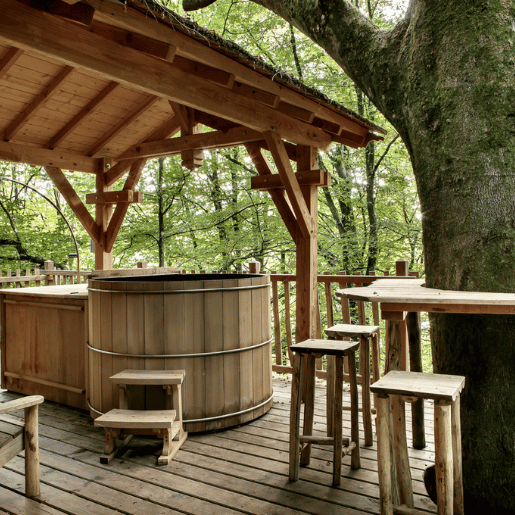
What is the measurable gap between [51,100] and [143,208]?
736cm

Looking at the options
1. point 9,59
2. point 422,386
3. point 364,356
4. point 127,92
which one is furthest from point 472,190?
point 127,92

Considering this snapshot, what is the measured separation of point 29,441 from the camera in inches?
108

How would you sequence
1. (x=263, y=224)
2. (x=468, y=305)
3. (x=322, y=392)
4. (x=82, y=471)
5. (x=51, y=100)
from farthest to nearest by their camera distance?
(x=263, y=224)
(x=51, y=100)
(x=322, y=392)
(x=82, y=471)
(x=468, y=305)

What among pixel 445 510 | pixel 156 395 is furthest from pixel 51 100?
pixel 445 510

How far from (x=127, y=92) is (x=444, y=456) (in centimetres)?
537

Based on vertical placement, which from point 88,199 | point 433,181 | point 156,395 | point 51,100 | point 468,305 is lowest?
point 156,395

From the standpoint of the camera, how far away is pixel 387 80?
289 cm

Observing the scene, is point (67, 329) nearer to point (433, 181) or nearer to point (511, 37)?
point (433, 181)

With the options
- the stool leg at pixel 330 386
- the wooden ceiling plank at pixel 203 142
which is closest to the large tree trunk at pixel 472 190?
the stool leg at pixel 330 386

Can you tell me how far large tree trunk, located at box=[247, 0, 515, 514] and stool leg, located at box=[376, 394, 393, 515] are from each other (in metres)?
0.52

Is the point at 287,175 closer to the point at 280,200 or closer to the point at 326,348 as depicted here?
the point at 280,200

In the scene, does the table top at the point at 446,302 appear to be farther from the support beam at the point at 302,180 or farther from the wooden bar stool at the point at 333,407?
the support beam at the point at 302,180

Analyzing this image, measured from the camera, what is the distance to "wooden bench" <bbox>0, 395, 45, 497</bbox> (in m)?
2.61

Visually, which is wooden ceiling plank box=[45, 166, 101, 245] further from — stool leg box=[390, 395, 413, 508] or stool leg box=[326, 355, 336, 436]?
stool leg box=[390, 395, 413, 508]
